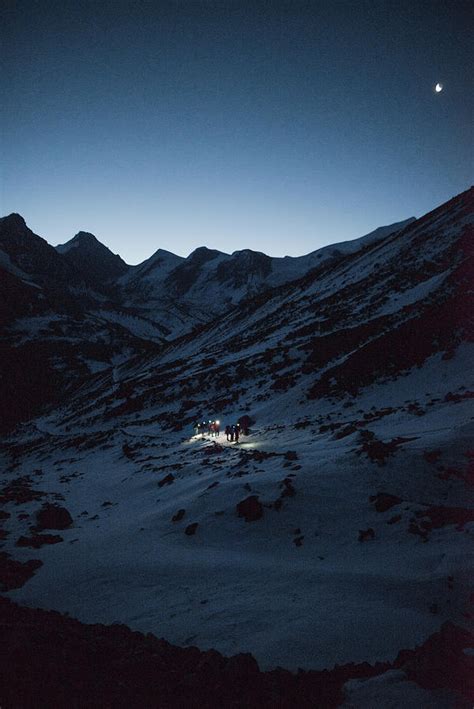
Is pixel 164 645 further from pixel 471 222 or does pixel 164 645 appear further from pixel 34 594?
pixel 471 222

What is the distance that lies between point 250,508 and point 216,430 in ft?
51.3

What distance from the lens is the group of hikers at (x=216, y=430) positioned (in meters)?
→ 23.0

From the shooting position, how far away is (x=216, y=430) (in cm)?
2638

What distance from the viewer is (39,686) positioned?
13.0 ft

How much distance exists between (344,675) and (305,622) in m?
1.41

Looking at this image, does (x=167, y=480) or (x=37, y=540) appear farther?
(x=167, y=480)

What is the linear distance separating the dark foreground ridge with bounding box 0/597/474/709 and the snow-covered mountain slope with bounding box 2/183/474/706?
32.1 inches

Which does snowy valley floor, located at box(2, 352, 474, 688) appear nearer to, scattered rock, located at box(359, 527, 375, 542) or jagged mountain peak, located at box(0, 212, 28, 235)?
scattered rock, located at box(359, 527, 375, 542)

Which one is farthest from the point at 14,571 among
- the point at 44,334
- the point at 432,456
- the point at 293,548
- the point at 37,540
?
the point at 44,334

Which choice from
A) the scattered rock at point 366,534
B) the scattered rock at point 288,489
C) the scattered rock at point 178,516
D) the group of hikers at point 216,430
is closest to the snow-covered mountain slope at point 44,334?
the group of hikers at point 216,430

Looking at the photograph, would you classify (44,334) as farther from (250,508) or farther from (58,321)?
(250,508)

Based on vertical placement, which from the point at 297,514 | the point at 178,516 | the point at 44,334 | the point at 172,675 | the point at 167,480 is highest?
the point at 44,334

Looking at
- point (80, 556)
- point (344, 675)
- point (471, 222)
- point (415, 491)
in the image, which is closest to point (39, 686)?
point (344, 675)

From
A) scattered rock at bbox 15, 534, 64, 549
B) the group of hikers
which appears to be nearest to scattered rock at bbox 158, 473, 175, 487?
scattered rock at bbox 15, 534, 64, 549
